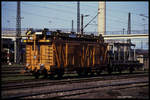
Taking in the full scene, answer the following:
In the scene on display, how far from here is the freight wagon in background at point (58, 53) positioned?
1773cm

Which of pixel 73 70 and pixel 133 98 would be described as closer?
pixel 133 98

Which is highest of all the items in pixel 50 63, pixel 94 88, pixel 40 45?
pixel 40 45

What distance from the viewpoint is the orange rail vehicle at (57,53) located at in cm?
1773

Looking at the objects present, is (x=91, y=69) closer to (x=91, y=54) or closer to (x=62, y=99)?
(x=91, y=54)

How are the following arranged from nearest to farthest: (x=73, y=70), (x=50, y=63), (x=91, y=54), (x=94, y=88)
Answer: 1. (x=94, y=88)
2. (x=50, y=63)
3. (x=73, y=70)
4. (x=91, y=54)

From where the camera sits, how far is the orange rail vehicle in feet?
58.2

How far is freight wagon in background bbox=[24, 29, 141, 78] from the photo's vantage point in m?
17.7

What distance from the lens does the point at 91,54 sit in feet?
69.2

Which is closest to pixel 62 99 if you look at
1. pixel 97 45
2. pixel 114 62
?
pixel 97 45

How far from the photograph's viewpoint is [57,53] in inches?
711

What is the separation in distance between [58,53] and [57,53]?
0.32 feet

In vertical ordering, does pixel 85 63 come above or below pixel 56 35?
below

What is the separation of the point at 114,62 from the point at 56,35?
8498 mm

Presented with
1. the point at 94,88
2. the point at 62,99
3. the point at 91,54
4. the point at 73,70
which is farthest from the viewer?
the point at 91,54
